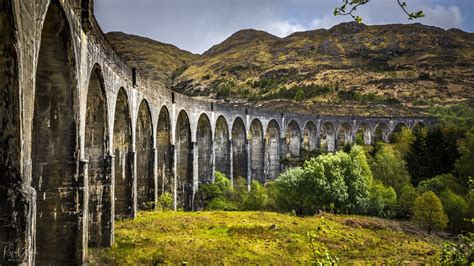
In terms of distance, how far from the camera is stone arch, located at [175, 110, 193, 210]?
2880cm

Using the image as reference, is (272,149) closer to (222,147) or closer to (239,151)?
(239,151)

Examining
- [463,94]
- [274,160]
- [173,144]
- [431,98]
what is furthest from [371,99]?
[173,144]

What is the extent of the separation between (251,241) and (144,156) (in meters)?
7.30

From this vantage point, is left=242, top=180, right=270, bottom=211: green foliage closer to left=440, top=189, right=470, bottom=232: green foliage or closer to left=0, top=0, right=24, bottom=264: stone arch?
left=440, top=189, right=470, bottom=232: green foliage

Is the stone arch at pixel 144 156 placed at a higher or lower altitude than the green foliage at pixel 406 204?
higher

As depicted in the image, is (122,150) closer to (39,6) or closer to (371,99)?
(39,6)

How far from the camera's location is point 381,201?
2992 cm

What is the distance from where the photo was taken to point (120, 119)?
17.8m

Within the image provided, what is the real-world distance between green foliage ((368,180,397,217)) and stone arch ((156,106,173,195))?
14565mm

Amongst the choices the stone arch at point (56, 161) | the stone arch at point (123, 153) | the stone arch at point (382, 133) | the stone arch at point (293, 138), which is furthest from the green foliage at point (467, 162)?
the stone arch at point (382, 133)

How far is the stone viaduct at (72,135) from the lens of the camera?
20.0 ft

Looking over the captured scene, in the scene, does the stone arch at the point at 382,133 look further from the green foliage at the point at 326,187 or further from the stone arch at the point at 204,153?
the stone arch at the point at 204,153

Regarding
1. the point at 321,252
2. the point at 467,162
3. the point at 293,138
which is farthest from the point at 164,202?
the point at 293,138

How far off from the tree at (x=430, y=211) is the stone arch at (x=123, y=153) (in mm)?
18415
